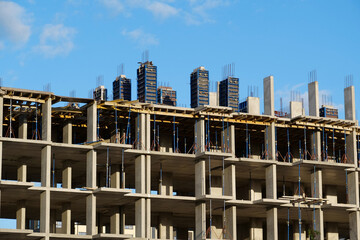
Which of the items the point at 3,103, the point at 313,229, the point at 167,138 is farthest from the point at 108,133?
the point at 313,229

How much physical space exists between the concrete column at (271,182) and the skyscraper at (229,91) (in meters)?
13.2

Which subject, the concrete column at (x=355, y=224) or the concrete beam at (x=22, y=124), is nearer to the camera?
the concrete beam at (x=22, y=124)

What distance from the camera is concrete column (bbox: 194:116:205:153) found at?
237 feet

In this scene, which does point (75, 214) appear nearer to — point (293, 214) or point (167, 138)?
point (167, 138)

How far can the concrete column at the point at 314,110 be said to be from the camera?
77.8 meters

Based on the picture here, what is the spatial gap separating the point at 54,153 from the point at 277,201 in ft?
Result: 73.6

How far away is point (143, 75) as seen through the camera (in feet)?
254

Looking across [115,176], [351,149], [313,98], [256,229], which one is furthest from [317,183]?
[115,176]

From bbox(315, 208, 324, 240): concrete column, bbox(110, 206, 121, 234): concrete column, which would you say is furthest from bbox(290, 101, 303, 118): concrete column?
bbox(110, 206, 121, 234): concrete column

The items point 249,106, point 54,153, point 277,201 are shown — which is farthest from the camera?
point 249,106

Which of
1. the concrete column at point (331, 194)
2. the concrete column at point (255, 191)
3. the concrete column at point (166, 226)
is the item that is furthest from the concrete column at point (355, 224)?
the concrete column at point (166, 226)

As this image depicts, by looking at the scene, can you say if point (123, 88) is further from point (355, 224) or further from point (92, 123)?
point (355, 224)

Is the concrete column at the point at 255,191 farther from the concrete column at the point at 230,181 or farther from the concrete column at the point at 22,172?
the concrete column at the point at 22,172

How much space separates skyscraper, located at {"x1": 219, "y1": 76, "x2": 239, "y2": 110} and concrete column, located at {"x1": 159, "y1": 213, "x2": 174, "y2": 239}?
16410 millimetres
